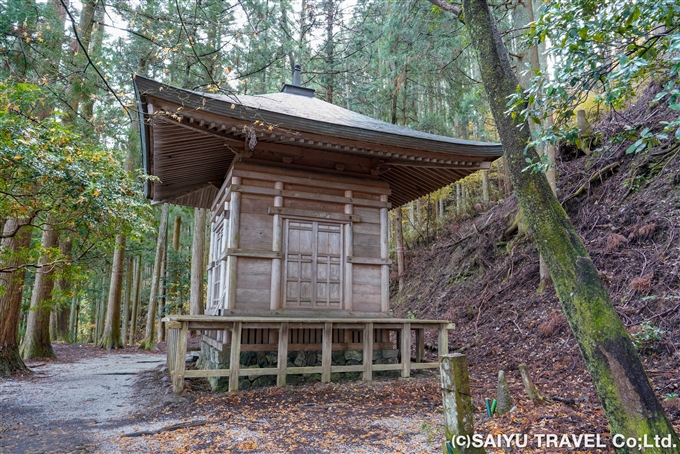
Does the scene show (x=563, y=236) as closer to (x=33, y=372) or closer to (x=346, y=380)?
(x=346, y=380)

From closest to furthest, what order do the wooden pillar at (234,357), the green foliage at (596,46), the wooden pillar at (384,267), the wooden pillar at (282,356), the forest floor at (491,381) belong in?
the green foliage at (596,46)
the forest floor at (491,381)
the wooden pillar at (234,357)
the wooden pillar at (282,356)
the wooden pillar at (384,267)

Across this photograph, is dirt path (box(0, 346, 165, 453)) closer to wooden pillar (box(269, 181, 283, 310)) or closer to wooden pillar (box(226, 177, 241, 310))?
wooden pillar (box(226, 177, 241, 310))

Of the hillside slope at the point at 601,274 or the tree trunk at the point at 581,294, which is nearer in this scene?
the tree trunk at the point at 581,294

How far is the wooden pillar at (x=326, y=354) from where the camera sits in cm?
650

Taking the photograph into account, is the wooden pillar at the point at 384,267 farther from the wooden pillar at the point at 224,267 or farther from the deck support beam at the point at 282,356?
the wooden pillar at the point at 224,267

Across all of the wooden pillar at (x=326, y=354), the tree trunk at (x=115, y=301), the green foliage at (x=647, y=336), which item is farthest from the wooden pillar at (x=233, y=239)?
the tree trunk at (x=115, y=301)

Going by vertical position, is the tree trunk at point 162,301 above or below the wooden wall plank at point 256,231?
below

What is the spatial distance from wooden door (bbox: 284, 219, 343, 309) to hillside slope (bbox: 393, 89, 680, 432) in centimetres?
292

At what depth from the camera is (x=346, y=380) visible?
685cm

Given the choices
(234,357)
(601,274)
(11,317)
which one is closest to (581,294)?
(234,357)

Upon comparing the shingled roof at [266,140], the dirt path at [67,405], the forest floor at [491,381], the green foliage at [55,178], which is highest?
the shingled roof at [266,140]

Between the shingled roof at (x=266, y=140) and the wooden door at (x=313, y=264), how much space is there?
4.96ft

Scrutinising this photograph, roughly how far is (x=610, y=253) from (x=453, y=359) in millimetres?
6941

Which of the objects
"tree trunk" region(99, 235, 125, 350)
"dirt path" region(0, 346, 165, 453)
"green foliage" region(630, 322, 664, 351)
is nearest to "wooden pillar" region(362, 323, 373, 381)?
"dirt path" region(0, 346, 165, 453)
